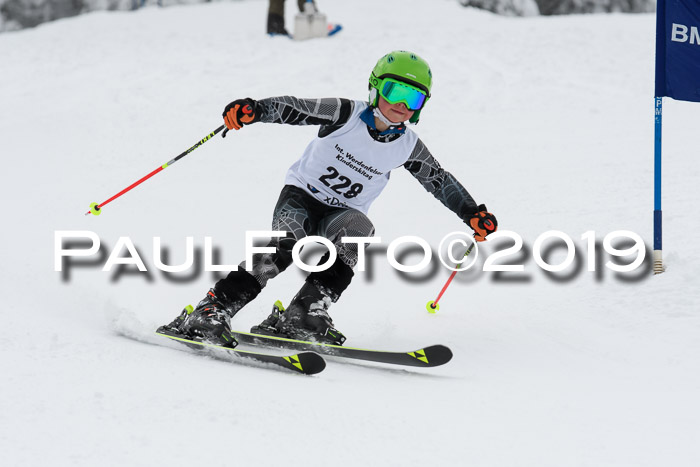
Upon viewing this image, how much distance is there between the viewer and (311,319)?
412cm

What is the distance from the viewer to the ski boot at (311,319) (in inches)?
161

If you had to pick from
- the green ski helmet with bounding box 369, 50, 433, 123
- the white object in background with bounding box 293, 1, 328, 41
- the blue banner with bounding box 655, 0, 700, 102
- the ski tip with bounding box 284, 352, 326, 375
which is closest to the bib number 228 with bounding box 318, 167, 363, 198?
the green ski helmet with bounding box 369, 50, 433, 123

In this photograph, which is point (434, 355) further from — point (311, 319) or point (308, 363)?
point (311, 319)

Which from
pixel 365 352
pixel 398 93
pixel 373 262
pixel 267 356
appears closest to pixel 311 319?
pixel 365 352

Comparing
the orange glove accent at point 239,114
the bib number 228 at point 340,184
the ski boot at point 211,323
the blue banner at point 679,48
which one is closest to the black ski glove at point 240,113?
the orange glove accent at point 239,114

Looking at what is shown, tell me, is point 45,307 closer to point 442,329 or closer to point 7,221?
point 442,329

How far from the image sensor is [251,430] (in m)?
2.60

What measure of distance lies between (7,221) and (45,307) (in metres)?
2.91

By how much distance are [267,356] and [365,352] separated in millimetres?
544

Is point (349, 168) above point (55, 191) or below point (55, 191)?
above

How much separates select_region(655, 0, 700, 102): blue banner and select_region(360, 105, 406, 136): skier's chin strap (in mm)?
2102

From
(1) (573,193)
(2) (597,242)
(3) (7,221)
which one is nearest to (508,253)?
(2) (597,242)

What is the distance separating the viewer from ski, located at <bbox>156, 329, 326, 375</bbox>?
135 inches

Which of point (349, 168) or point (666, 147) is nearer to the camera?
point (349, 168)
